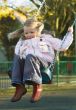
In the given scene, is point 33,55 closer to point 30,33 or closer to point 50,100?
point 30,33

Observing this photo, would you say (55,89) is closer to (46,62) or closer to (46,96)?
(46,96)

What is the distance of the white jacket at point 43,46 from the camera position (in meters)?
4.89

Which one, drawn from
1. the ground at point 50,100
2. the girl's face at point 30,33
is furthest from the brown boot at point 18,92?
the ground at point 50,100

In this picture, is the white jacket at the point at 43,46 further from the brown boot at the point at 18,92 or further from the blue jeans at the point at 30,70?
the brown boot at the point at 18,92

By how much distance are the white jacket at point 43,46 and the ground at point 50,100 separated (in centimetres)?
1312

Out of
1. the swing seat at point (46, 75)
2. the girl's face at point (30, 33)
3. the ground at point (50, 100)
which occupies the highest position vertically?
the girl's face at point (30, 33)

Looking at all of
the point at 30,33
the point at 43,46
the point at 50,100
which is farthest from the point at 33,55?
the point at 50,100

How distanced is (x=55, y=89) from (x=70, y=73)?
4.11 ft

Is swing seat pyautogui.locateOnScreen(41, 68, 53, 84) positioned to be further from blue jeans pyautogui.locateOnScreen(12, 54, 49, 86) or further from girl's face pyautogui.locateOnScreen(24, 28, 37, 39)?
girl's face pyautogui.locateOnScreen(24, 28, 37, 39)

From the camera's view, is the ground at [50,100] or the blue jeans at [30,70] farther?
the ground at [50,100]

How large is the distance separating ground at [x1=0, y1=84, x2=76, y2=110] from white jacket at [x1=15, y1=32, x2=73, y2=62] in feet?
43.1

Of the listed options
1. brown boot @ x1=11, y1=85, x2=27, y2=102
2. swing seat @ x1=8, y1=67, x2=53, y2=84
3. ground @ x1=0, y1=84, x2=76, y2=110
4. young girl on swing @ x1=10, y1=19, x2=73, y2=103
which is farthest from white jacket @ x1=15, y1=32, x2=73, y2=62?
ground @ x1=0, y1=84, x2=76, y2=110

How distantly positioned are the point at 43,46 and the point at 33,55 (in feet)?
0.47

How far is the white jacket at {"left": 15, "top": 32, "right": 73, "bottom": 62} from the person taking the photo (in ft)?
16.1
